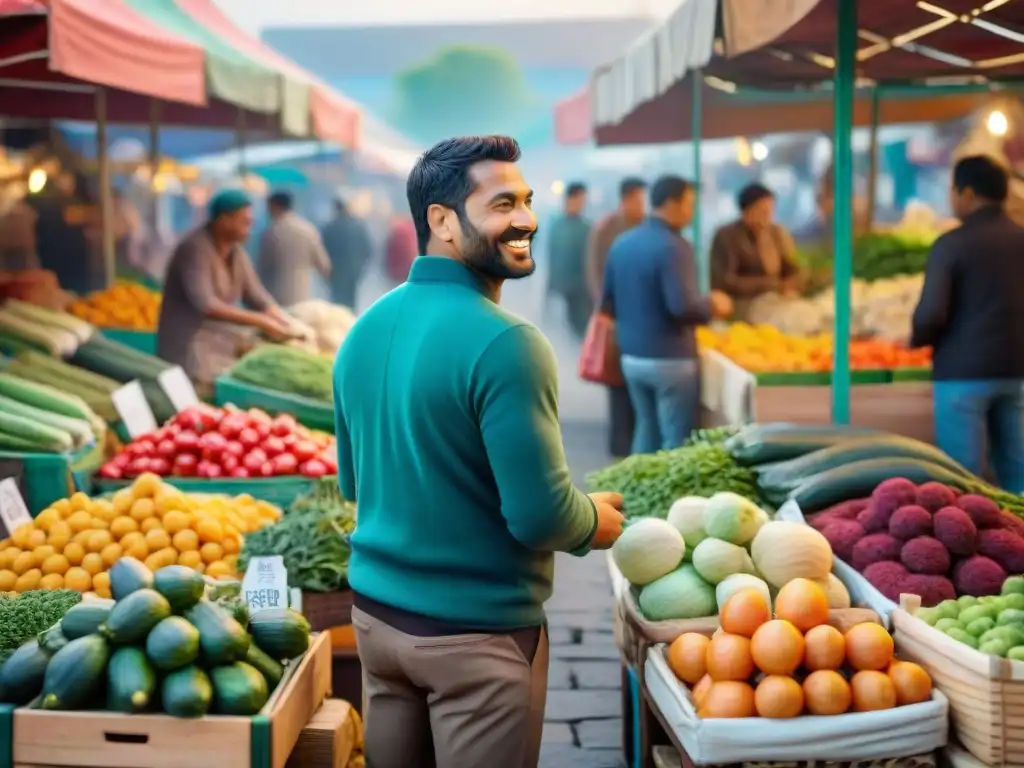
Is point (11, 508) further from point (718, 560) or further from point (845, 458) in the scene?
point (845, 458)

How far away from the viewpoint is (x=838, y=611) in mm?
3943

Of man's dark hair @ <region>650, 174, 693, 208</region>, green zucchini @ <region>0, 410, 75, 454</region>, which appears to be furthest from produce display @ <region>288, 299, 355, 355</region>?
green zucchini @ <region>0, 410, 75, 454</region>

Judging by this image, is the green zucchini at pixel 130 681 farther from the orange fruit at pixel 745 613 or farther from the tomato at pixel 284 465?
the tomato at pixel 284 465

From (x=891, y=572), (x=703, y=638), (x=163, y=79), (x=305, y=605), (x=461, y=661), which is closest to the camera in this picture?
(x=461, y=661)

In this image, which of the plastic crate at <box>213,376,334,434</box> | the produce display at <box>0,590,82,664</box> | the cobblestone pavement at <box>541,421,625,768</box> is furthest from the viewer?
the plastic crate at <box>213,376,334,434</box>

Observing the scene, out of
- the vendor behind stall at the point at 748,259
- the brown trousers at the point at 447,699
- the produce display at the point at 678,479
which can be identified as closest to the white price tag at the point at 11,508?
the produce display at the point at 678,479

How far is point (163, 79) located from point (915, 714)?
5557mm

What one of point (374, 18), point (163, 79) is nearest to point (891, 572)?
point (163, 79)

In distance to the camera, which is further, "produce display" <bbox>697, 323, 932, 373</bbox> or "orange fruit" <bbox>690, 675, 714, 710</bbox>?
"produce display" <bbox>697, 323, 932, 373</bbox>

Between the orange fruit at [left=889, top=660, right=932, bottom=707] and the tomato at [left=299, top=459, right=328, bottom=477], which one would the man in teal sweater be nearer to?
the orange fruit at [left=889, top=660, right=932, bottom=707]

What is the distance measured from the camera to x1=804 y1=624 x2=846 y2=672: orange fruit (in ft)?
11.5

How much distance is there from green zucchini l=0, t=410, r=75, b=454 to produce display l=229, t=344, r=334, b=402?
1965 mm

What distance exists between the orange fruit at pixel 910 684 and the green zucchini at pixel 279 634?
1547 mm

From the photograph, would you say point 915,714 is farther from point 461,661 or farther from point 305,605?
point 305,605
